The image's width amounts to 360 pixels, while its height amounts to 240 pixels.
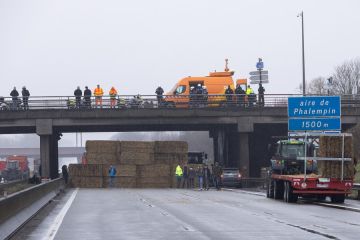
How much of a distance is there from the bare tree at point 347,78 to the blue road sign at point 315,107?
76405 millimetres

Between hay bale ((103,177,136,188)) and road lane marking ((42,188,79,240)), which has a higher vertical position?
road lane marking ((42,188,79,240))

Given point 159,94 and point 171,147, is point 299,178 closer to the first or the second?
point 159,94

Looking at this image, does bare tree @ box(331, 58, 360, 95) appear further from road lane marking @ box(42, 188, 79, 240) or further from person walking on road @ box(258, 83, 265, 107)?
road lane marking @ box(42, 188, 79, 240)

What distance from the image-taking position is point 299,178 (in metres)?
29.1

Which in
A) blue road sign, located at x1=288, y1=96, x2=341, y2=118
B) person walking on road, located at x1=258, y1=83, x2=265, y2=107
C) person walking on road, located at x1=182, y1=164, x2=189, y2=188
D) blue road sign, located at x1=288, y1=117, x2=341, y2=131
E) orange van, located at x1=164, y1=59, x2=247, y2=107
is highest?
orange van, located at x1=164, y1=59, x2=247, y2=107

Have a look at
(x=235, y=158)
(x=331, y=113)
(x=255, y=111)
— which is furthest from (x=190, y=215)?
(x=235, y=158)

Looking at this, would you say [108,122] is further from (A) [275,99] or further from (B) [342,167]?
(B) [342,167]

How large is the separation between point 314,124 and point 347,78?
263 ft

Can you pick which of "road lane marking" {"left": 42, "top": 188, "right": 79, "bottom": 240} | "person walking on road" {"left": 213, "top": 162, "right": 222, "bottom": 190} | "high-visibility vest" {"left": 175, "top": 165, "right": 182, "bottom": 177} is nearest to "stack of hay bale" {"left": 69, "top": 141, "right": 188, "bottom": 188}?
"high-visibility vest" {"left": 175, "top": 165, "right": 182, "bottom": 177}

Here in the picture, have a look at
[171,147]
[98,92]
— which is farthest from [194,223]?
[171,147]

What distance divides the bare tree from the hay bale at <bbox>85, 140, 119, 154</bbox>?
2309 inches

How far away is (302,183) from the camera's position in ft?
95.6

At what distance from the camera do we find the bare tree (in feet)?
359

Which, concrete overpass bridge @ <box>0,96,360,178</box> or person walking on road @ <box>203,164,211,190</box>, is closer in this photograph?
person walking on road @ <box>203,164,211,190</box>
